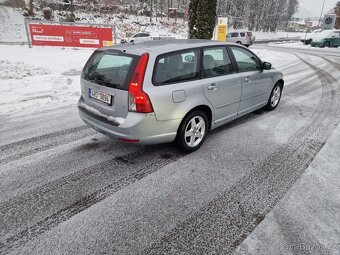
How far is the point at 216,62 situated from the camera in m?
4.03

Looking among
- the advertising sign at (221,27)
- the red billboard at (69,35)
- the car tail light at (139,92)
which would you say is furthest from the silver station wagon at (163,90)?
the advertising sign at (221,27)

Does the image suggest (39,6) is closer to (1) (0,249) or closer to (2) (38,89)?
(2) (38,89)

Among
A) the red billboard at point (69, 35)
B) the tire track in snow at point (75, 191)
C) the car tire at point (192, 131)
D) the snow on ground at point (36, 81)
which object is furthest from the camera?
the red billboard at point (69, 35)

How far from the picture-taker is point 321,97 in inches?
280

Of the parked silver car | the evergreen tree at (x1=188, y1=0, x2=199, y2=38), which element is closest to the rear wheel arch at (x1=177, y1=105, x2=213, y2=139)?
the evergreen tree at (x1=188, y1=0, x2=199, y2=38)

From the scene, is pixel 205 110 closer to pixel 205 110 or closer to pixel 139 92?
pixel 205 110

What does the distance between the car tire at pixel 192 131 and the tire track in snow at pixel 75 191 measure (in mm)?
224

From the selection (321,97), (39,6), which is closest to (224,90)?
(321,97)

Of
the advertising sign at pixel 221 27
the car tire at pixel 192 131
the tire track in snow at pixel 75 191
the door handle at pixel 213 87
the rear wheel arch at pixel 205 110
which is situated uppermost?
the advertising sign at pixel 221 27

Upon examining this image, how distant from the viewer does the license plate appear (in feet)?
11.1

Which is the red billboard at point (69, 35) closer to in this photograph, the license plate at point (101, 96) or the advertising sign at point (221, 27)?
the advertising sign at point (221, 27)

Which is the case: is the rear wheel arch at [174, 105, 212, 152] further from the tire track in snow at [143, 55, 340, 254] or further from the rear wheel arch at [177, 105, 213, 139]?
the tire track in snow at [143, 55, 340, 254]

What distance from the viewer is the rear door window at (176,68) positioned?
10.7 feet

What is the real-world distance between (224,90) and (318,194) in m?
2.02
